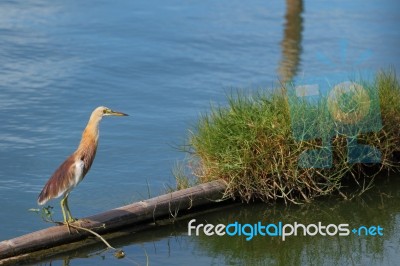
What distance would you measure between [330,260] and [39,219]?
2093 millimetres

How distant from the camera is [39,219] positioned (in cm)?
718

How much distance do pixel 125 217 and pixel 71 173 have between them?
1.72 feet

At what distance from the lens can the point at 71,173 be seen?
6594 mm

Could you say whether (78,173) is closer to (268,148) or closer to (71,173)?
(71,173)

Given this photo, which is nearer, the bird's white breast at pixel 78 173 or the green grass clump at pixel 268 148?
the bird's white breast at pixel 78 173

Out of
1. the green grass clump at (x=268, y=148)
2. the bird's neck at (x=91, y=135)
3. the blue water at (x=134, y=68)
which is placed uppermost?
the bird's neck at (x=91, y=135)

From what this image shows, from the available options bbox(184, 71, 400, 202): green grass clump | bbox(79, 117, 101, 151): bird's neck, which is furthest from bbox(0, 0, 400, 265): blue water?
bbox(79, 117, 101, 151): bird's neck

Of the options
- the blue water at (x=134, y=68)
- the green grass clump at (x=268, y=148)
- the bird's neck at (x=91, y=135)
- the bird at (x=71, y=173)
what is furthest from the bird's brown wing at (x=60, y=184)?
the green grass clump at (x=268, y=148)

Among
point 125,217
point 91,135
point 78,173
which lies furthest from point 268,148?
point 78,173

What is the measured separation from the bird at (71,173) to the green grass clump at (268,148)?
112 cm

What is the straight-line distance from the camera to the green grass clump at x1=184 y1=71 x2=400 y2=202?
743cm

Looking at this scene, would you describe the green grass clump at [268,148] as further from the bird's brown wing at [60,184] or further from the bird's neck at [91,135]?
the bird's brown wing at [60,184]

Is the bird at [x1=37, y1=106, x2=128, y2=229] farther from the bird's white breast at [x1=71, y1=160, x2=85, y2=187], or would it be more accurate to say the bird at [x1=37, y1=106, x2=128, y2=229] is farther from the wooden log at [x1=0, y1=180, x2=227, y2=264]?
the wooden log at [x1=0, y1=180, x2=227, y2=264]

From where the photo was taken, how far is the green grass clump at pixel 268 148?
24.4 feet
